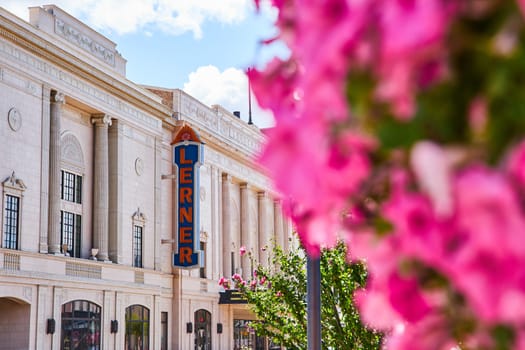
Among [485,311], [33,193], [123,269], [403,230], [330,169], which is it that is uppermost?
[33,193]

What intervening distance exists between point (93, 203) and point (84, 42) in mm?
7563

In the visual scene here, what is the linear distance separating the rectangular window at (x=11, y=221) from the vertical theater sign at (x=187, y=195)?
11486 millimetres

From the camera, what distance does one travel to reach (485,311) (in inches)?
38.5

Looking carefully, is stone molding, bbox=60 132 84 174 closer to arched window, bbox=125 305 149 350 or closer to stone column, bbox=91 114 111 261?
stone column, bbox=91 114 111 261

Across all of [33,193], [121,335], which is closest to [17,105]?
[33,193]

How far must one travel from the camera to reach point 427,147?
102 cm

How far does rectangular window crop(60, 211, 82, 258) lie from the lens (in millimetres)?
34438

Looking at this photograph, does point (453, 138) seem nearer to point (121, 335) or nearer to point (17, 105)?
point (17, 105)

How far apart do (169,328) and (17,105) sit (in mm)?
16491

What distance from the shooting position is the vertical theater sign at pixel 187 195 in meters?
40.7

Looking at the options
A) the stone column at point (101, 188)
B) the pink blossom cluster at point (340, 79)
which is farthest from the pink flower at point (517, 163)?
the stone column at point (101, 188)

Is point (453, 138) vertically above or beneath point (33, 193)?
beneath

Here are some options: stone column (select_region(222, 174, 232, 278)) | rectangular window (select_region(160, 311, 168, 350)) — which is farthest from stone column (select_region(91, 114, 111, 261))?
stone column (select_region(222, 174, 232, 278))

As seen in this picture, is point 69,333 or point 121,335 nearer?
point 69,333
